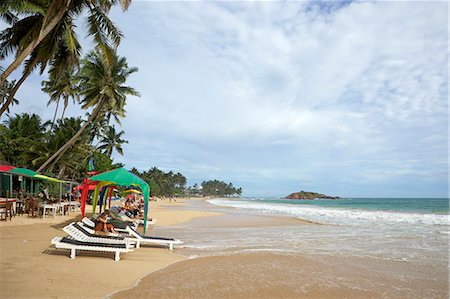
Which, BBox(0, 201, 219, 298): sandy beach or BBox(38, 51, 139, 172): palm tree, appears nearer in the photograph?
BBox(0, 201, 219, 298): sandy beach

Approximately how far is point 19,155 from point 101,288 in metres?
31.3

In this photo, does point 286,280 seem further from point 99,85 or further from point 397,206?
point 397,206

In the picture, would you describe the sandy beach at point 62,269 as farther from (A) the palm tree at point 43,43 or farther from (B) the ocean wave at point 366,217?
(B) the ocean wave at point 366,217

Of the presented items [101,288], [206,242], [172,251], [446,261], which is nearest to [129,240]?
[172,251]

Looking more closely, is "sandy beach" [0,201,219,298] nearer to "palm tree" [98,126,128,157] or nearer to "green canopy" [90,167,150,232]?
"green canopy" [90,167,150,232]

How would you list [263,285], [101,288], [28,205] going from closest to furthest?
[101,288]
[263,285]
[28,205]

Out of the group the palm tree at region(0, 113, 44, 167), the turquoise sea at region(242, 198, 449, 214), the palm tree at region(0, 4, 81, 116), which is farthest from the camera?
the turquoise sea at region(242, 198, 449, 214)

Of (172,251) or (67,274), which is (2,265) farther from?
(172,251)

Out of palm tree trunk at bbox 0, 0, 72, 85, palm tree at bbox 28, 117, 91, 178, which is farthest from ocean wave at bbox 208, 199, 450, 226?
palm tree at bbox 28, 117, 91, 178

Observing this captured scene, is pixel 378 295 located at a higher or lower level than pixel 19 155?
lower

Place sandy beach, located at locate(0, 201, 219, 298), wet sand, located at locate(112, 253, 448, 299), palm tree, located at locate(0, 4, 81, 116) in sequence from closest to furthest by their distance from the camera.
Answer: sandy beach, located at locate(0, 201, 219, 298)
wet sand, located at locate(112, 253, 448, 299)
palm tree, located at locate(0, 4, 81, 116)

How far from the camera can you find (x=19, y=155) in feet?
102

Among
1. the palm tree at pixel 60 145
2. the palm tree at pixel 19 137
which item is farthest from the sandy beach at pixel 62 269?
the palm tree at pixel 19 137

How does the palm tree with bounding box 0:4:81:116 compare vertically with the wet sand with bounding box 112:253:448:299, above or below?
above
